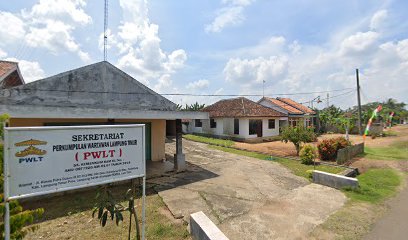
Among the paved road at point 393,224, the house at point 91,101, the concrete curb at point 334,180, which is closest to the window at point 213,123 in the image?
the house at point 91,101

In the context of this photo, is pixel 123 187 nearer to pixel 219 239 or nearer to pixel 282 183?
pixel 219 239

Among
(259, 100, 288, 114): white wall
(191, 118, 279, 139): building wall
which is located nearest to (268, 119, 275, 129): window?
(191, 118, 279, 139): building wall

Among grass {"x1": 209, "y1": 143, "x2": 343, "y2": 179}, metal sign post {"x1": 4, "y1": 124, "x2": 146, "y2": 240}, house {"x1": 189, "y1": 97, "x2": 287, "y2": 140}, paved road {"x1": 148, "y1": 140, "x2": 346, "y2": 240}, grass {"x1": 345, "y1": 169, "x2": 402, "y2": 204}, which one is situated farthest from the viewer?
house {"x1": 189, "y1": 97, "x2": 287, "y2": 140}

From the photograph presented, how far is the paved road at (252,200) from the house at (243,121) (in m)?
11.7

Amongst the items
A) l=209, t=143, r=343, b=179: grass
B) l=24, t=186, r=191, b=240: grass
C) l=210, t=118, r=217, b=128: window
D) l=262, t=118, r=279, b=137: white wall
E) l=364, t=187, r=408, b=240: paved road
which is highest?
l=210, t=118, r=217, b=128: window

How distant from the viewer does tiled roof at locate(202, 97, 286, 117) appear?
23.3m

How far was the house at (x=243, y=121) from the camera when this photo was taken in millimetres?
22750

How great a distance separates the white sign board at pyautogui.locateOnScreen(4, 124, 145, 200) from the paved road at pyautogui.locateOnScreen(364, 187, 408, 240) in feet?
18.8

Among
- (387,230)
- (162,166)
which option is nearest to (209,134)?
(162,166)

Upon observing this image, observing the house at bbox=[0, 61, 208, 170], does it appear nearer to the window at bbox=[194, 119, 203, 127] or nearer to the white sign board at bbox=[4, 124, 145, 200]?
the white sign board at bbox=[4, 124, 145, 200]

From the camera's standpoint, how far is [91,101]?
9422 mm

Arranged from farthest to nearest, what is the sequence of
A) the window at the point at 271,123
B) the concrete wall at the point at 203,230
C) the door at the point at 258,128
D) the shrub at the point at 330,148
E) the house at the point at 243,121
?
the window at the point at 271,123, the door at the point at 258,128, the house at the point at 243,121, the shrub at the point at 330,148, the concrete wall at the point at 203,230

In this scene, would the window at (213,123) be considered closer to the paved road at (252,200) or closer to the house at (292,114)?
the house at (292,114)

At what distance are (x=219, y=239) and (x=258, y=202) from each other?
3.31m
